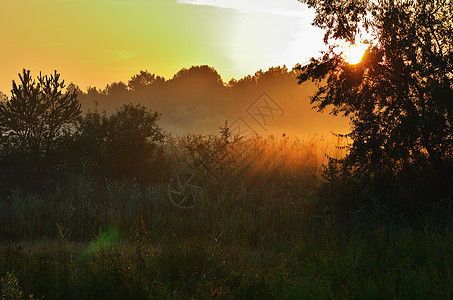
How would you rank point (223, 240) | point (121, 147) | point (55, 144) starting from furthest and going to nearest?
1. point (121, 147)
2. point (55, 144)
3. point (223, 240)

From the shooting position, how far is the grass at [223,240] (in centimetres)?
545

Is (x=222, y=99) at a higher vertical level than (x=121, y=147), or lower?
higher

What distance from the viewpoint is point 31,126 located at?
38.8ft

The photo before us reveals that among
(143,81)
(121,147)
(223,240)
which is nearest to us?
(223,240)

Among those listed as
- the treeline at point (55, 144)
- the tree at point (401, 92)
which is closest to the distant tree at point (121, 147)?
the treeline at point (55, 144)

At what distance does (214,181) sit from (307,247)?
13.2 ft

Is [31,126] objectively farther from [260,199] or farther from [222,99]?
[222,99]

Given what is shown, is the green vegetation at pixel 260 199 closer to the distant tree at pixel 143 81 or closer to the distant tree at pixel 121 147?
the distant tree at pixel 121 147

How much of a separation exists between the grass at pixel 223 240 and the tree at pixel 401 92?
0.87 metres

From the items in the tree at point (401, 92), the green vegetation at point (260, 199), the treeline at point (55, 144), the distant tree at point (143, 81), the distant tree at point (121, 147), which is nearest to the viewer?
the green vegetation at point (260, 199)

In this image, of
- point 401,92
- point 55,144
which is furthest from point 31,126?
point 401,92

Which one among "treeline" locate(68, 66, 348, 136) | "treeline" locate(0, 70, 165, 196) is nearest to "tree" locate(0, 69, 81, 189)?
"treeline" locate(0, 70, 165, 196)

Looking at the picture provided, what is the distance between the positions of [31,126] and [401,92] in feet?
29.3

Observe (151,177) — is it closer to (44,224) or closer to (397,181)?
(44,224)
